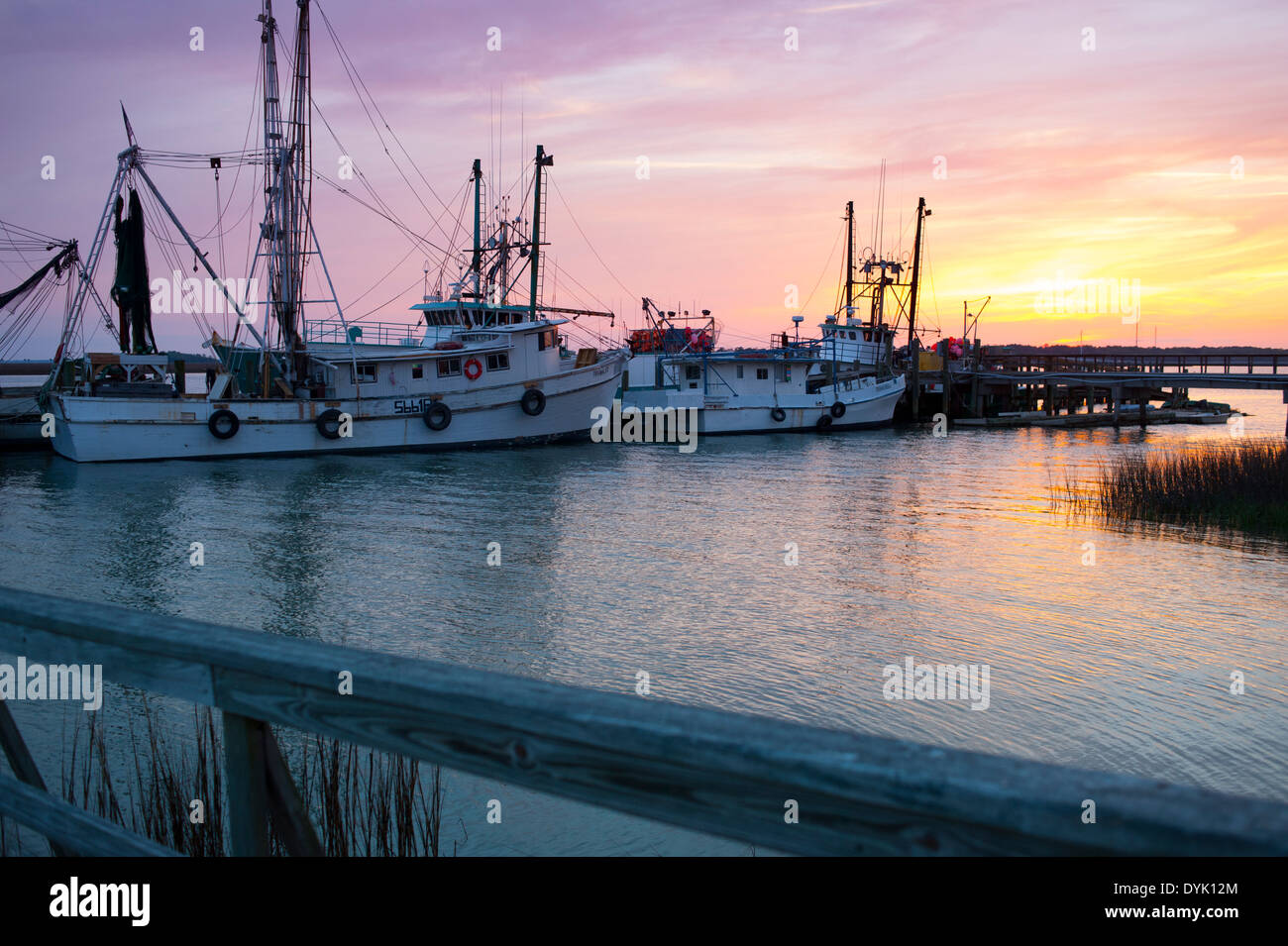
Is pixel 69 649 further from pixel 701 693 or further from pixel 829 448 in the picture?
pixel 829 448

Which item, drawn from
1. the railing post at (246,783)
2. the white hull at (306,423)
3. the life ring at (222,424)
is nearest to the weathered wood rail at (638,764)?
the railing post at (246,783)

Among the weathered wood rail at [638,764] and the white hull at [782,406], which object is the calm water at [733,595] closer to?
the weathered wood rail at [638,764]

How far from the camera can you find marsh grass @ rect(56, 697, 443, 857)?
15.3ft

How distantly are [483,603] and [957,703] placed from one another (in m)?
5.97

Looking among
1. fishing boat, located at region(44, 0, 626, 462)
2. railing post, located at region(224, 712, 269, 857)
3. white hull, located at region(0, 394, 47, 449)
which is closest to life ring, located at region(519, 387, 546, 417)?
fishing boat, located at region(44, 0, 626, 462)

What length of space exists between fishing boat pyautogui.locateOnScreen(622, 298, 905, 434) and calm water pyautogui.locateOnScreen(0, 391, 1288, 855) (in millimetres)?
19697

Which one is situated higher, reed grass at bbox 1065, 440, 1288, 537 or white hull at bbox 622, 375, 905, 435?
white hull at bbox 622, 375, 905, 435

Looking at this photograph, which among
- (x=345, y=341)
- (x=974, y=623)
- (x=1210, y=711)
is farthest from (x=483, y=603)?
→ (x=345, y=341)

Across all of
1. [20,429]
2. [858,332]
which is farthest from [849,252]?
[20,429]

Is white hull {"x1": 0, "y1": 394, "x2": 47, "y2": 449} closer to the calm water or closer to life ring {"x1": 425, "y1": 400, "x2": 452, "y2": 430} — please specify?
the calm water

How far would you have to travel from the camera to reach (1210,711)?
28.4 feet

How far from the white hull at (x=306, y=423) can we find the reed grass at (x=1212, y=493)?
72.2 ft

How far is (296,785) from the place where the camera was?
443 cm
